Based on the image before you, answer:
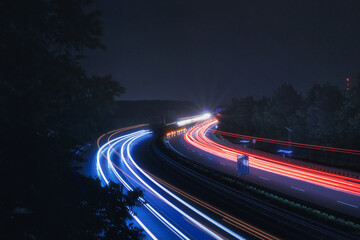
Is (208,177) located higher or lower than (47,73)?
lower

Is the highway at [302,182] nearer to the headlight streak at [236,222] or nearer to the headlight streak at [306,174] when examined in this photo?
the headlight streak at [306,174]

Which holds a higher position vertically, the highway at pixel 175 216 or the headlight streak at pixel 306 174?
the highway at pixel 175 216

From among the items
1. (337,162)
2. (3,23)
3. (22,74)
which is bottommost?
(337,162)

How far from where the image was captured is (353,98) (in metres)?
30.5

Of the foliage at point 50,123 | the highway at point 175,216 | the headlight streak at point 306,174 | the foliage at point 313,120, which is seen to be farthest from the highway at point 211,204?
the foliage at point 313,120

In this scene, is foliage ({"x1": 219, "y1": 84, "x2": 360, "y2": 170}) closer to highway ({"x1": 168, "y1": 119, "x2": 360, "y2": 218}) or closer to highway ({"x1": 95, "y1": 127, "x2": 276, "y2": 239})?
highway ({"x1": 168, "y1": 119, "x2": 360, "y2": 218})

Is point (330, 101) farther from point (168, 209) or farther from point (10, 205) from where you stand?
point (10, 205)

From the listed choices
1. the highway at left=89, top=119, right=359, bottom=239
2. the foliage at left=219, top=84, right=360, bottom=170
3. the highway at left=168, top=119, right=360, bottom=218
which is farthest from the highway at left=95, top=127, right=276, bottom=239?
the foliage at left=219, top=84, right=360, bottom=170

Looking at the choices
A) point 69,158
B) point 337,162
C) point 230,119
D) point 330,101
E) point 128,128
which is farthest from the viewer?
point 230,119

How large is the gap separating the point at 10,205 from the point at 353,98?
3884 cm

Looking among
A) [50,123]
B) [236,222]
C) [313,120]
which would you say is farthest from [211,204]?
[313,120]

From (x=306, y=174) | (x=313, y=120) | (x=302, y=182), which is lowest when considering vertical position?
(x=302, y=182)

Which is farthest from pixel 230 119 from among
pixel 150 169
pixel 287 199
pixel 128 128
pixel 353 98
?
pixel 287 199

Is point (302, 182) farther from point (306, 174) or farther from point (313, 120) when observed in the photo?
point (313, 120)
